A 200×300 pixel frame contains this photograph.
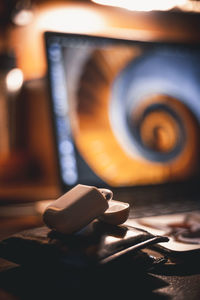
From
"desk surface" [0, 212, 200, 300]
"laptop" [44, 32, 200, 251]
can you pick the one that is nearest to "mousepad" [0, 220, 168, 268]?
"desk surface" [0, 212, 200, 300]

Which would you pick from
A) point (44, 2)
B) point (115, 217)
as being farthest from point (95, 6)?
point (115, 217)

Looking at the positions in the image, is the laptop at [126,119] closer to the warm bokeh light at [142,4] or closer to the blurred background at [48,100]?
the blurred background at [48,100]

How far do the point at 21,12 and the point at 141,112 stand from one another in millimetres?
Answer: 647

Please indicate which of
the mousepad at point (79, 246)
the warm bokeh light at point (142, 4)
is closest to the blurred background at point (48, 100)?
the warm bokeh light at point (142, 4)

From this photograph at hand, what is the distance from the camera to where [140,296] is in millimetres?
344

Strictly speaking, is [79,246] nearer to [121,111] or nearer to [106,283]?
[106,283]

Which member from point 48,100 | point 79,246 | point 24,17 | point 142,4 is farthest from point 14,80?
point 79,246

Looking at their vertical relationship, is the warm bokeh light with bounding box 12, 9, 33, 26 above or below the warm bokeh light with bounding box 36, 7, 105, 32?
above

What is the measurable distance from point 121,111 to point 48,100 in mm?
184

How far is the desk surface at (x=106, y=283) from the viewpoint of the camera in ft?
1.11

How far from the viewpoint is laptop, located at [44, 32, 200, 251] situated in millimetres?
785

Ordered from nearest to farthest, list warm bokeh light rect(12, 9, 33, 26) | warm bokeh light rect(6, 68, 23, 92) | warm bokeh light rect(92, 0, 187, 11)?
warm bokeh light rect(92, 0, 187, 11)
warm bokeh light rect(12, 9, 33, 26)
warm bokeh light rect(6, 68, 23, 92)

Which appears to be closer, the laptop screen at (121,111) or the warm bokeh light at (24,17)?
the laptop screen at (121,111)

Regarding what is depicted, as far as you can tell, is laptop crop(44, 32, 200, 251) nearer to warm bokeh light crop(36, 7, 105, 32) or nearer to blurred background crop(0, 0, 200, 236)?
blurred background crop(0, 0, 200, 236)
